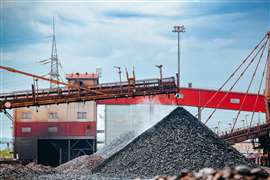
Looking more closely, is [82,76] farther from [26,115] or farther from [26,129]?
[26,129]

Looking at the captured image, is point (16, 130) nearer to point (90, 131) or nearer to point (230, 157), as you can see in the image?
point (90, 131)

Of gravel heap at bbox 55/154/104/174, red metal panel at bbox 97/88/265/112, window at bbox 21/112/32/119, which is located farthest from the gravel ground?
window at bbox 21/112/32/119

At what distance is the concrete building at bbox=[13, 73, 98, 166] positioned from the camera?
26969mm

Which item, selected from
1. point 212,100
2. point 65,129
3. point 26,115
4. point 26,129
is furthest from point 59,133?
point 212,100

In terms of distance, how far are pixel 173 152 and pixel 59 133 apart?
13.9m

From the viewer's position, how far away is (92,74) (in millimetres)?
28078

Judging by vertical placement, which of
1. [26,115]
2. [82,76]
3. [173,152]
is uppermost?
[82,76]

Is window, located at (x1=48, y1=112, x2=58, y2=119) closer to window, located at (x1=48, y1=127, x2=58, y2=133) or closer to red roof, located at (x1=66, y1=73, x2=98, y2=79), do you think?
window, located at (x1=48, y1=127, x2=58, y2=133)

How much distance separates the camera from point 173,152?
1413cm

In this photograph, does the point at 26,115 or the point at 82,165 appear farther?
the point at 26,115

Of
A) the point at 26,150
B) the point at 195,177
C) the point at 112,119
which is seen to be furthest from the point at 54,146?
the point at 195,177

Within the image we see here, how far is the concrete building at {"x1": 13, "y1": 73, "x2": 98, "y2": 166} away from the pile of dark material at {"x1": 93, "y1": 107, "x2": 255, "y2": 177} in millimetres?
11503

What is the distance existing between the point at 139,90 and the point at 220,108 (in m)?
9.76

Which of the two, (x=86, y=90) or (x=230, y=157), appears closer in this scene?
(x=230, y=157)
